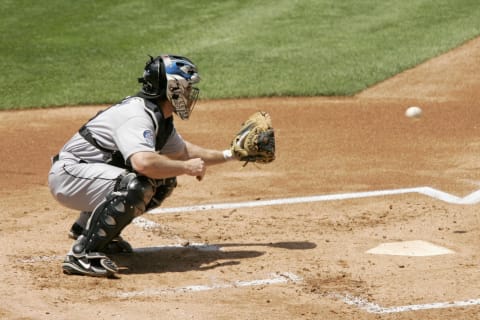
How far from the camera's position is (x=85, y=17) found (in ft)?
58.0

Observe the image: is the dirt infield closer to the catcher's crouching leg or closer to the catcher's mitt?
the catcher's crouching leg

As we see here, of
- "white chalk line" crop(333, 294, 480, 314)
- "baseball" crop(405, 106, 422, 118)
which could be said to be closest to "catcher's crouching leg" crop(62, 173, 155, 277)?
"white chalk line" crop(333, 294, 480, 314)

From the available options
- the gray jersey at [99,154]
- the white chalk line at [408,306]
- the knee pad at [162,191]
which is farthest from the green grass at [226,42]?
the white chalk line at [408,306]

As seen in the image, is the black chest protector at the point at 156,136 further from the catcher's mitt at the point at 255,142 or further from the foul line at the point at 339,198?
the foul line at the point at 339,198

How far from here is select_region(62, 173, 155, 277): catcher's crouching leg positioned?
6375 millimetres

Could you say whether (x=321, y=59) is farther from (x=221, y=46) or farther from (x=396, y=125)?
(x=396, y=125)

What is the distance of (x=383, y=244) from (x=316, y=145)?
354 centimetres

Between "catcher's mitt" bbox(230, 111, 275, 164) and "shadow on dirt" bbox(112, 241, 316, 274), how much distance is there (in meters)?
0.71

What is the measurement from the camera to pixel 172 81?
661cm

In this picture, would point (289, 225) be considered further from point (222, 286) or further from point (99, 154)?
point (99, 154)

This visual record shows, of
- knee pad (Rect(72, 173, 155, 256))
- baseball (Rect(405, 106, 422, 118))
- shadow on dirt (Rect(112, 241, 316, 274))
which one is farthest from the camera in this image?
baseball (Rect(405, 106, 422, 118))

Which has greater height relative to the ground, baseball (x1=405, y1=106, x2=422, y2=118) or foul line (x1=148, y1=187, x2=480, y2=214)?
baseball (x1=405, y1=106, x2=422, y2=118)

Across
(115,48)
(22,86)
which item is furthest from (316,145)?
(115,48)

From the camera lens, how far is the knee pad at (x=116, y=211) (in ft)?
20.9
